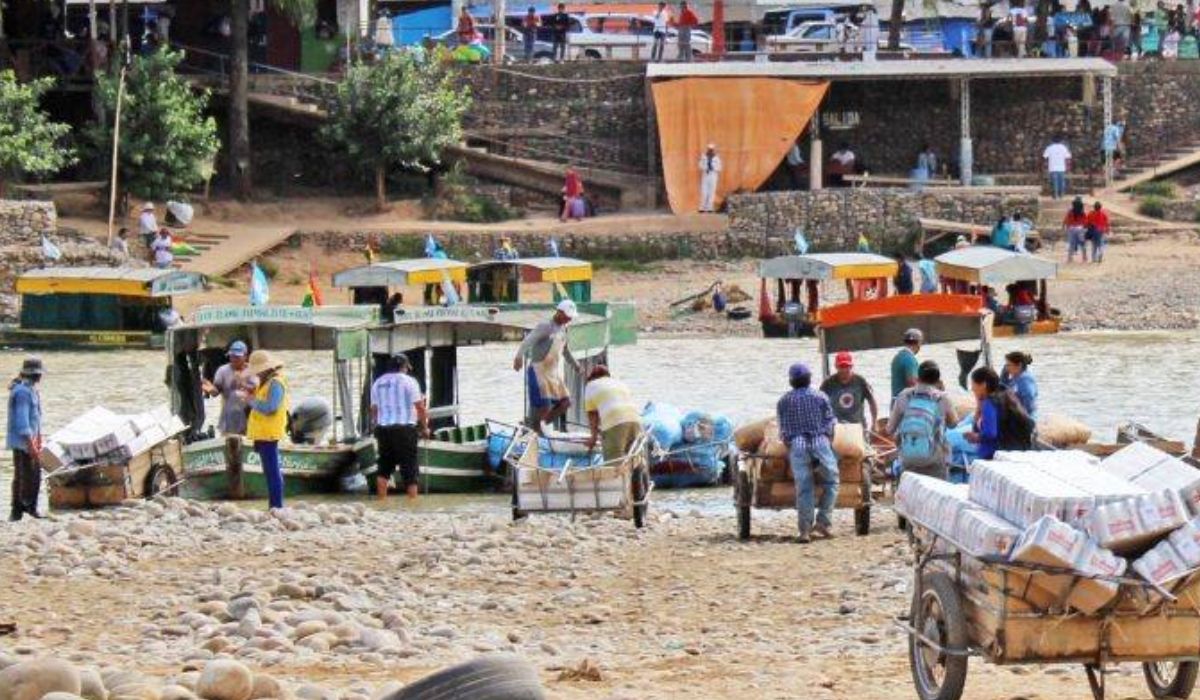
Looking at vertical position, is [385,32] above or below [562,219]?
above

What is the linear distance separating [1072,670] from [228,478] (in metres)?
11.1

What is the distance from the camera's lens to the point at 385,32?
51688 millimetres

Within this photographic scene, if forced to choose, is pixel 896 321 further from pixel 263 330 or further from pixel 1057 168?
pixel 1057 168

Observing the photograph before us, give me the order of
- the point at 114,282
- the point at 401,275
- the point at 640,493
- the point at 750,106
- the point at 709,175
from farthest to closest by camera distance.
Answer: the point at 750,106 → the point at 709,175 → the point at 114,282 → the point at 401,275 → the point at 640,493

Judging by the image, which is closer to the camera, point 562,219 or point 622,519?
point 622,519

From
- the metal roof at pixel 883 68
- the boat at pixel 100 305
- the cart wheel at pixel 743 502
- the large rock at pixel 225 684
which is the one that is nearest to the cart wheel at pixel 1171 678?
the large rock at pixel 225 684

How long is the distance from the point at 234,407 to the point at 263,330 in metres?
1.74

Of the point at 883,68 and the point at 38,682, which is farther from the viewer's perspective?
the point at 883,68

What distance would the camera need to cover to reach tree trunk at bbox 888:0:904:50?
168 ft

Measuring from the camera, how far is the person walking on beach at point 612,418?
20688mm

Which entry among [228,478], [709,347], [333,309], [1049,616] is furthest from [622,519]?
[709,347]

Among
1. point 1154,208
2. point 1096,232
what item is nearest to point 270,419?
point 1096,232

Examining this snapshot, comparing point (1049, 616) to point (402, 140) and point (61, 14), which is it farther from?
point (61, 14)

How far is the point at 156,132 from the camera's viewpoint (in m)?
47.0
